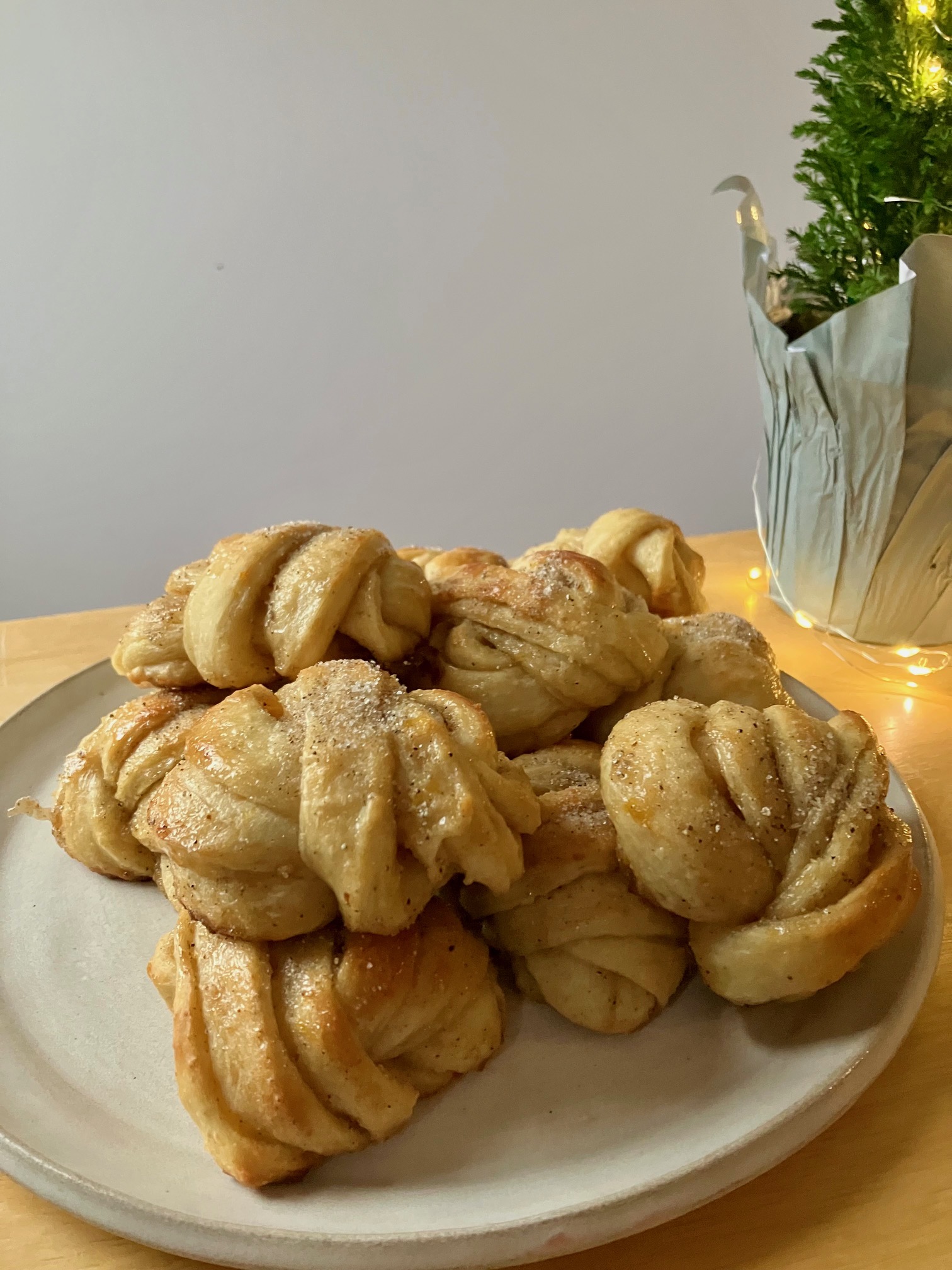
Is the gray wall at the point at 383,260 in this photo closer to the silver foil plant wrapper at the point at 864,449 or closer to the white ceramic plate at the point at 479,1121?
the silver foil plant wrapper at the point at 864,449

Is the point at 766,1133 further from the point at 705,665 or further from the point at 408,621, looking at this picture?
the point at 408,621

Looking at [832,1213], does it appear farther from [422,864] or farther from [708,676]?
[708,676]

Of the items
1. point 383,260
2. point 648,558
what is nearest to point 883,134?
point 648,558

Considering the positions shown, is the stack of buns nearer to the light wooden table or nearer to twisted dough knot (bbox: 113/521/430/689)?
twisted dough knot (bbox: 113/521/430/689)

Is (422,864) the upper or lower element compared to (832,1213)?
upper

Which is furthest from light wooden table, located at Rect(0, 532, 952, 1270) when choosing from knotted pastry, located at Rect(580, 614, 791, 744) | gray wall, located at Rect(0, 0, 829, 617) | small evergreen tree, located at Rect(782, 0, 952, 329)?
gray wall, located at Rect(0, 0, 829, 617)

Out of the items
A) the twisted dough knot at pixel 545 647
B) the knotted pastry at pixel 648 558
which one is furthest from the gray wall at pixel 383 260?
the twisted dough knot at pixel 545 647

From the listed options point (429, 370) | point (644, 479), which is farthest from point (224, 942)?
point (644, 479)
